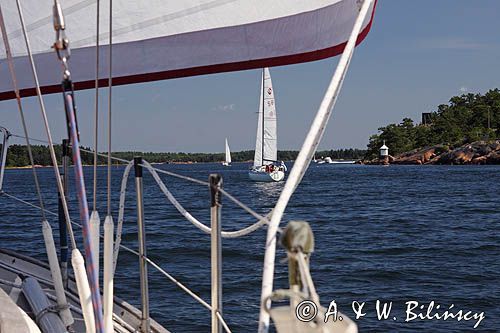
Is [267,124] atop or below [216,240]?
atop

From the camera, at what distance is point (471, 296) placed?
8539 mm

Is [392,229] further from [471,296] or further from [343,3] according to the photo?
[343,3]

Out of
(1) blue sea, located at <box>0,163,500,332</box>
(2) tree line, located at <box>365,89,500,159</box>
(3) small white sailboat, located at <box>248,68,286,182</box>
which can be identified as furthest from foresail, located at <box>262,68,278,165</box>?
(2) tree line, located at <box>365,89,500,159</box>

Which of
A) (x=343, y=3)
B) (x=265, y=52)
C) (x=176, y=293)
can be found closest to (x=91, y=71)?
(x=265, y=52)

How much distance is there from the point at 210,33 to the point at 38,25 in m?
0.80

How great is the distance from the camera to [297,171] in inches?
64.7

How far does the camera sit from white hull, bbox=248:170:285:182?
44.6 m

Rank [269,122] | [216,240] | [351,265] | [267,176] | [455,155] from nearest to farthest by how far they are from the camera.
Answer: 1. [216,240]
2. [351,265]
3. [269,122]
4. [267,176]
5. [455,155]

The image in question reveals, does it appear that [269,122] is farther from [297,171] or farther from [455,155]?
[455,155]

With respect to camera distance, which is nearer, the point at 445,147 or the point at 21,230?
the point at 21,230

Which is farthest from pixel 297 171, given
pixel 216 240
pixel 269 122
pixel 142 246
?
pixel 269 122

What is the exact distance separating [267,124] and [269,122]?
0.64ft

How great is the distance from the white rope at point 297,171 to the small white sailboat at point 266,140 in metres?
36.0

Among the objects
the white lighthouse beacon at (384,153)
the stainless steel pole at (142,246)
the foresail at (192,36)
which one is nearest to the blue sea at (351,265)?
the stainless steel pole at (142,246)
